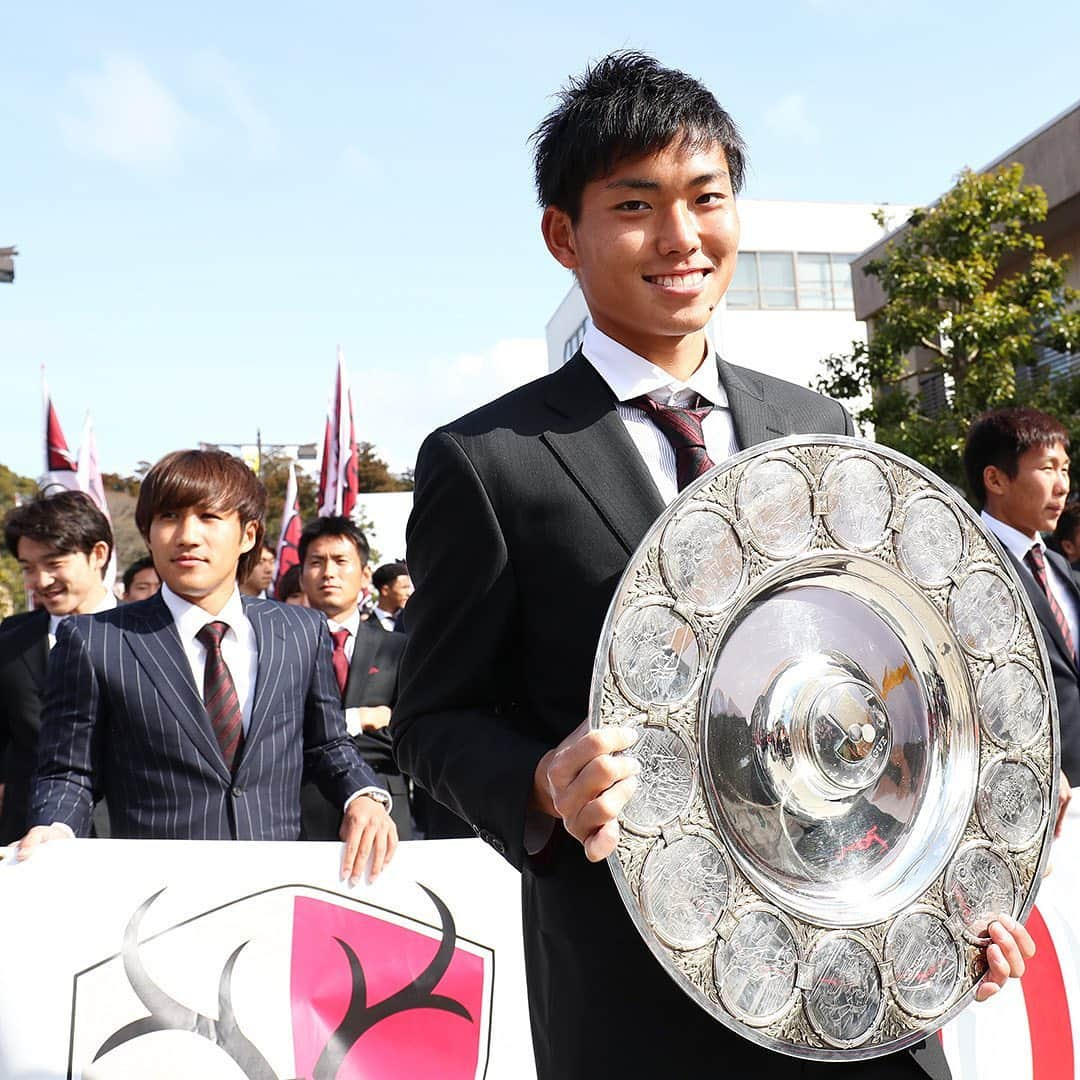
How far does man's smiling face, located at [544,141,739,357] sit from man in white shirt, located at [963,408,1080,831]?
3057mm

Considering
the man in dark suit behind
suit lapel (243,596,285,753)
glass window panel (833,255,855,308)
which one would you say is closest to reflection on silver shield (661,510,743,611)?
suit lapel (243,596,285,753)

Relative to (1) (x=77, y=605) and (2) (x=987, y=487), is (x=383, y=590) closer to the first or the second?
(1) (x=77, y=605)

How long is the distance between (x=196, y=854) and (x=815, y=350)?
1298 inches

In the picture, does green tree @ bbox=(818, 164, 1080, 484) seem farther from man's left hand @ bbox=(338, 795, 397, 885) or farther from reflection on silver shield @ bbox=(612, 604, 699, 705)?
reflection on silver shield @ bbox=(612, 604, 699, 705)

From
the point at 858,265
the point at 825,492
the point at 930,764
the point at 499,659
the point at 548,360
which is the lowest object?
the point at 930,764

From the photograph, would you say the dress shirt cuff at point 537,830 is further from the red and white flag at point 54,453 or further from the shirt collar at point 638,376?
the red and white flag at point 54,453

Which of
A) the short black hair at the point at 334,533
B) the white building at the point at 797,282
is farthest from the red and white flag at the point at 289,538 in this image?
the white building at the point at 797,282

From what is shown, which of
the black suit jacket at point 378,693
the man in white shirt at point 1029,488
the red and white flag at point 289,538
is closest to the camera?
the man in white shirt at point 1029,488

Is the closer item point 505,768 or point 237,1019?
point 505,768

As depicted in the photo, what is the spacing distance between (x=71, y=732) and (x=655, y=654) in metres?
2.43

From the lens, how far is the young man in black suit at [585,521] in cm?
155

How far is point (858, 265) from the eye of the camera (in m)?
22.2

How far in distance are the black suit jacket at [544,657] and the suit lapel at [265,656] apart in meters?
1.77

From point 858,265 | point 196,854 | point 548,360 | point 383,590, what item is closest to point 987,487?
point 196,854
